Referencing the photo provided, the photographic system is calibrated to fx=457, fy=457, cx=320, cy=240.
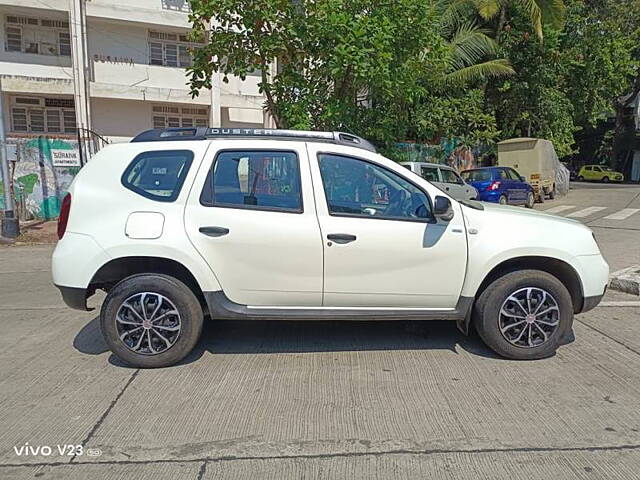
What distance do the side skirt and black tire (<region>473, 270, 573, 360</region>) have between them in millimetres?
141

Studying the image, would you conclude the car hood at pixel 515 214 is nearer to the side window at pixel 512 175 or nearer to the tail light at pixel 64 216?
the tail light at pixel 64 216

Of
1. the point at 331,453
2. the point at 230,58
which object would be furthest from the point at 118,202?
the point at 230,58

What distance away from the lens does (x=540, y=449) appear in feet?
8.98

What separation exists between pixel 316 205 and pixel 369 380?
144 centimetres

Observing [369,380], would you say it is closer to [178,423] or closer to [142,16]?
[178,423]

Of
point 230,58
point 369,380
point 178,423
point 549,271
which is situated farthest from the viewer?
point 230,58

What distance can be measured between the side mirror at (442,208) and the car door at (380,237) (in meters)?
0.07

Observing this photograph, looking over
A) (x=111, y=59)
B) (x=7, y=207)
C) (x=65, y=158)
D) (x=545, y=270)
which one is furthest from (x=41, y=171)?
(x=545, y=270)

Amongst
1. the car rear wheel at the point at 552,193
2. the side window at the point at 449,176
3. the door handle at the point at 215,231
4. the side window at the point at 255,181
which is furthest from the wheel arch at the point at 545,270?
the car rear wheel at the point at 552,193

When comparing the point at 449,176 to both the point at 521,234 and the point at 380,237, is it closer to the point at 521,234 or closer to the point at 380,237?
the point at 521,234

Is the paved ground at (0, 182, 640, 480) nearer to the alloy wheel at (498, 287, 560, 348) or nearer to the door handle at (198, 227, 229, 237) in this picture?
the alloy wheel at (498, 287, 560, 348)

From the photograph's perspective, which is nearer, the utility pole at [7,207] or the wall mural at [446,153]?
the utility pole at [7,207]

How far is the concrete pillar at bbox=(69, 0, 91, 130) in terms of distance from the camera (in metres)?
14.9

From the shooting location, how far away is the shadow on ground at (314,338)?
4.18m
